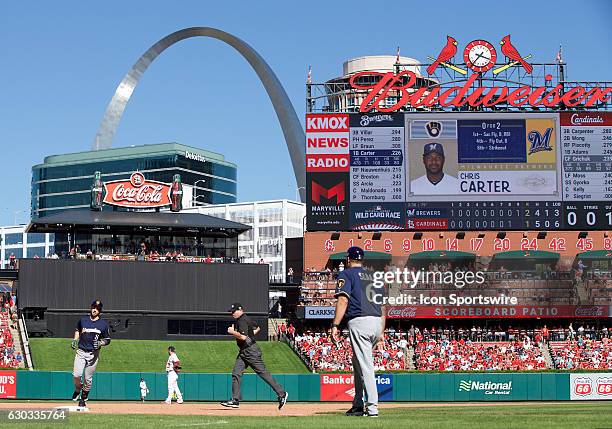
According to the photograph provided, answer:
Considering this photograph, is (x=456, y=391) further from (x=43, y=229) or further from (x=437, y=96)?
(x=43, y=229)

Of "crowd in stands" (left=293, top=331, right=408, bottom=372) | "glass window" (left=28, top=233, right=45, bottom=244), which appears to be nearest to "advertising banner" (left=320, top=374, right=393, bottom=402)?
"crowd in stands" (left=293, top=331, right=408, bottom=372)

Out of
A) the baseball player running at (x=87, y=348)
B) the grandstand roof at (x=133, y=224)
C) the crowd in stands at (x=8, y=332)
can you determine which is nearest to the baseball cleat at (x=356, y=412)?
the baseball player running at (x=87, y=348)

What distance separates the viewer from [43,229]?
182ft

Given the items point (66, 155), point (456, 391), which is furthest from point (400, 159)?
point (66, 155)

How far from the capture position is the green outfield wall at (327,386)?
1469 inches

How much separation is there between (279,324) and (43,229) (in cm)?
1369

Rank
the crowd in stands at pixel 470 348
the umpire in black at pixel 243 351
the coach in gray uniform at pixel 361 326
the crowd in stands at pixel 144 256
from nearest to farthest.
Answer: the coach in gray uniform at pixel 361 326, the umpire in black at pixel 243 351, the crowd in stands at pixel 470 348, the crowd in stands at pixel 144 256

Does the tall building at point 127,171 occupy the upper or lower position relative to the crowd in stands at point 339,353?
upper

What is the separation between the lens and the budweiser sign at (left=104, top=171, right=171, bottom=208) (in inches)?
2219

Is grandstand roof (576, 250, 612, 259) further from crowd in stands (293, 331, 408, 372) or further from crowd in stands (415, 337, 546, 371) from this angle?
crowd in stands (293, 331, 408, 372)

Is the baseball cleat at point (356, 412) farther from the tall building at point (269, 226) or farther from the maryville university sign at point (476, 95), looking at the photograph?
the tall building at point (269, 226)

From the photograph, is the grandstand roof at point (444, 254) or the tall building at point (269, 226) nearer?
the grandstand roof at point (444, 254)

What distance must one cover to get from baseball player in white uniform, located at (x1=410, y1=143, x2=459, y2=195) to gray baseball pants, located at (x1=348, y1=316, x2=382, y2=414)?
36.8 meters

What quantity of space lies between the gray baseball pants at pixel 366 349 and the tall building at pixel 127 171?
152 metres
